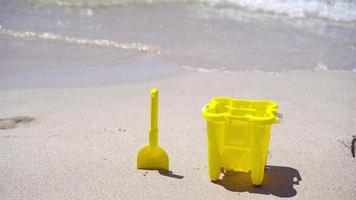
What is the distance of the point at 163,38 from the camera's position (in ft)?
27.3

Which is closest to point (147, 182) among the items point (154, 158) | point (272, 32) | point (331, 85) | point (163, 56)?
point (154, 158)

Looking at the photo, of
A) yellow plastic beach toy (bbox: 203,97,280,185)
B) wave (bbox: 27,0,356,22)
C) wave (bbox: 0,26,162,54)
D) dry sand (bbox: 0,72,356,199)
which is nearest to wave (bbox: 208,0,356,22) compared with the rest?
wave (bbox: 27,0,356,22)

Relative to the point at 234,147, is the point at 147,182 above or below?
below

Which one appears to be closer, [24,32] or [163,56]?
[163,56]

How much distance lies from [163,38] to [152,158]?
15.0ft

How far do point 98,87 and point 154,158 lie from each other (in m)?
2.40

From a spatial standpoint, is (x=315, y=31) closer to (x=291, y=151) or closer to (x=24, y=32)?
(x=24, y=32)

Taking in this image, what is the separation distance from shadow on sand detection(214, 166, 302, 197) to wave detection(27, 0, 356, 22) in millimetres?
6694

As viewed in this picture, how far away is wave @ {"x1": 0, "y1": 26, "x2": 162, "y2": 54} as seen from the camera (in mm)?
7816

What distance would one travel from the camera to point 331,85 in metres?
6.19

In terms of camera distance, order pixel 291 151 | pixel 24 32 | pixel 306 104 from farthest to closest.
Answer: pixel 24 32
pixel 306 104
pixel 291 151

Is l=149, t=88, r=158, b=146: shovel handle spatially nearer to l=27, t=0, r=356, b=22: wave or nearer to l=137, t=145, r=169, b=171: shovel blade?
l=137, t=145, r=169, b=171: shovel blade

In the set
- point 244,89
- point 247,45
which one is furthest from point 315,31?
point 244,89

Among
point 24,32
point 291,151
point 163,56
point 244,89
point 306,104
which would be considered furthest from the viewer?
point 24,32
